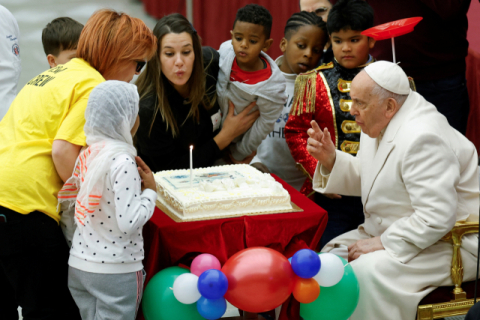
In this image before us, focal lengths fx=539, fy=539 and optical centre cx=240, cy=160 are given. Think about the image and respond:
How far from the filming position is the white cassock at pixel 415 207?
2609 mm

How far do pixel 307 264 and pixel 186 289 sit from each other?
557 millimetres

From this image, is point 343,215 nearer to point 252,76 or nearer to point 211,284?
point 252,76

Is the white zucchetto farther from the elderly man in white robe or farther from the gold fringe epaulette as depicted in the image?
the gold fringe epaulette

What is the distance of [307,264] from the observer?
8.05 feet

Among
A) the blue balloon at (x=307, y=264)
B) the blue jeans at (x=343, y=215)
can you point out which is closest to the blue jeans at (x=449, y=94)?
the blue jeans at (x=343, y=215)

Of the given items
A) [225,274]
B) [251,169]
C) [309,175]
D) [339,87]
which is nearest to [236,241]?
[225,274]

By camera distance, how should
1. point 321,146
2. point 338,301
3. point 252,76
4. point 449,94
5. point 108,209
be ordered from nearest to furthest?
1. point 108,209
2. point 338,301
3. point 321,146
4. point 252,76
5. point 449,94

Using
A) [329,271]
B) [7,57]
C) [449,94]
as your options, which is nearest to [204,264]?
[329,271]

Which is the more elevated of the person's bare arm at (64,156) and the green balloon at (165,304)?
the person's bare arm at (64,156)

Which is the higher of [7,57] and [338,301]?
[7,57]

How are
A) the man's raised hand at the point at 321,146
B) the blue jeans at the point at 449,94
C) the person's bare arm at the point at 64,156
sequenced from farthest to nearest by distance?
the blue jeans at the point at 449,94
the man's raised hand at the point at 321,146
the person's bare arm at the point at 64,156

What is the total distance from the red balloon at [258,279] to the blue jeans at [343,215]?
1.07m

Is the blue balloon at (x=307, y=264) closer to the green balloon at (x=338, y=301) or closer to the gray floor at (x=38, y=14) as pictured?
the green balloon at (x=338, y=301)

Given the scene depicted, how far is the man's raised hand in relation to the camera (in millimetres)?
3027
